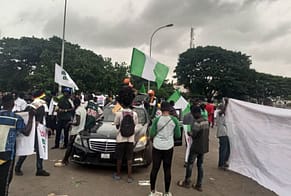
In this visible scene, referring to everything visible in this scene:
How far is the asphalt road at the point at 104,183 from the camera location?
6414 millimetres

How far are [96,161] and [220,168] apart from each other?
11.3 ft

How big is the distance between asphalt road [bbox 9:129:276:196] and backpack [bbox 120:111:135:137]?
1.04 meters

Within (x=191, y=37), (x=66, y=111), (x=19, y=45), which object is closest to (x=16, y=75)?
(x=19, y=45)

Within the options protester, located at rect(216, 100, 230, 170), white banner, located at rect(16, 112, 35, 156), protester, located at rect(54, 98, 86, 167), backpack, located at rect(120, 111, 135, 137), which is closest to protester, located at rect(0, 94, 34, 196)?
white banner, located at rect(16, 112, 35, 156)

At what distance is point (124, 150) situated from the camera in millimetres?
7227

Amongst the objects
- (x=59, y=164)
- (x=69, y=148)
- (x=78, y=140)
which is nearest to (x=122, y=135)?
(x=78, y=140)

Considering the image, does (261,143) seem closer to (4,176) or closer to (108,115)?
(108,115)

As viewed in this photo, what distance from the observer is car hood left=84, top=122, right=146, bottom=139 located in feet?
26.1

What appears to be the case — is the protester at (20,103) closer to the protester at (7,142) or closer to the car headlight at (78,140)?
the car headlight at (78,140)

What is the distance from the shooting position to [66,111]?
404 inches

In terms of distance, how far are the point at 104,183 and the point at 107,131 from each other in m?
1.57

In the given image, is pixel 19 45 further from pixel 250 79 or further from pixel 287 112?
pixel 287 112

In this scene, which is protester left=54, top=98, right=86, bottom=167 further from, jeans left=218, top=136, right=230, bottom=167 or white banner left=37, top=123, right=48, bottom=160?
jeans left=218, top=136, right=230, bottom=167

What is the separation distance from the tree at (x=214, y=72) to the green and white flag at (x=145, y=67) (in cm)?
5253
